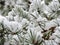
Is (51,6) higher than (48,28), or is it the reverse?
(51,6)

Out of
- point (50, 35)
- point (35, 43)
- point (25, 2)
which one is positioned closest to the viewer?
point (35, 43)

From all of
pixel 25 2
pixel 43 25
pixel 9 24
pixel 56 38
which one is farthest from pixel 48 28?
pixel 25 2

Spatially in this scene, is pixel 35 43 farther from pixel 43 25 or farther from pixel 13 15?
pixel 13 15

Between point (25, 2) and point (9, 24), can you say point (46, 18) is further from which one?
point (25, 2)

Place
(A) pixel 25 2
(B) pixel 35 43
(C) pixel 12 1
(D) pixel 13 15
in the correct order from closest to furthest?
(B) pixel 35 43 → (D) pixel 13 15 → (A) pixel 25 2 → (C) pixel 12 1

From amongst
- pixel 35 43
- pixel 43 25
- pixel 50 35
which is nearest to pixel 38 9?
pixel 43 25

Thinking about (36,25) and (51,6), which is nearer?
(36,25)
